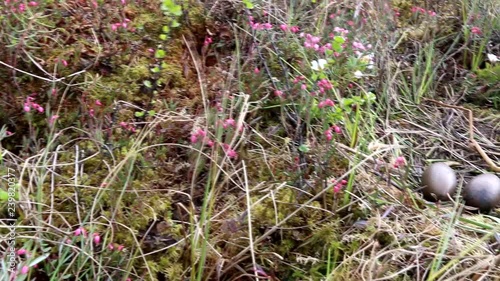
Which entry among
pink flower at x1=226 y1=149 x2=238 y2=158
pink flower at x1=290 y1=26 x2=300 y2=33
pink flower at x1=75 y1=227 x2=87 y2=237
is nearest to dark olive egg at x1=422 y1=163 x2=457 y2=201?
pink flower at x1=226 y1=149 x2=238 y2=158

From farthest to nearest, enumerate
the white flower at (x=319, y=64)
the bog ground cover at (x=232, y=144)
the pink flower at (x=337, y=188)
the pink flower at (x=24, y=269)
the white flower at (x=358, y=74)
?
the white flower at (x=358, y=74), the white flower at (x=319, y=64), the pink flower at (x=337, y=188), the bog ground cover at (x=232, y=144), the pink flower at (x=24, y=269)

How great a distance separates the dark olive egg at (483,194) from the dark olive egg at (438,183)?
0.06m

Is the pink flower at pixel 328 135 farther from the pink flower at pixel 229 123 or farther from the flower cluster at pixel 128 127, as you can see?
the flower cluster at pixel 128 127

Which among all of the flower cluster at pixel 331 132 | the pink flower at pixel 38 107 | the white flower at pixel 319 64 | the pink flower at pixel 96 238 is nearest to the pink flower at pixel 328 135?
the flower cluster at pixel 331 132

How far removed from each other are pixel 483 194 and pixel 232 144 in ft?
2.96

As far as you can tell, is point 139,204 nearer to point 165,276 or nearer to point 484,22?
point 165,276

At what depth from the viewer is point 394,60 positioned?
7.98 ft

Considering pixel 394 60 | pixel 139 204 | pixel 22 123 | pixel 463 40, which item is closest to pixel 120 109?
pixel 22 123

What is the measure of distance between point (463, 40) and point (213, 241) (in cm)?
195

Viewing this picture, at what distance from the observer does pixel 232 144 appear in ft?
5.48

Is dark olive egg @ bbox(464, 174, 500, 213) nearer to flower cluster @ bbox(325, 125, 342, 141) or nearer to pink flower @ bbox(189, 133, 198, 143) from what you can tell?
flower cluster @ bbox(325, 125, 342, 141)

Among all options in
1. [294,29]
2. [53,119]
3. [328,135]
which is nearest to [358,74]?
[294,29]

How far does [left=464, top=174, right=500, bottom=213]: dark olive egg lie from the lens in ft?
5.89

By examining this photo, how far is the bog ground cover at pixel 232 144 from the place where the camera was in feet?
4.81
